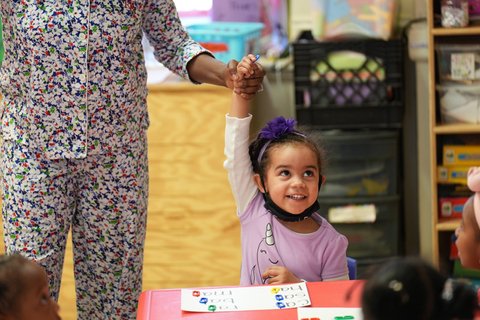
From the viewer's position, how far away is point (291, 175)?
218 centimetres

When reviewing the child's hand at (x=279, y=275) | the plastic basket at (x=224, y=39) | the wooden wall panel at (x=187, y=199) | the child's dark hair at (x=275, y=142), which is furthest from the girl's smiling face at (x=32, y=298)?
the plastic basket at (x=224, y=39)

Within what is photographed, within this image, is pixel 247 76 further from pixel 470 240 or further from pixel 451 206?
pixel 451 206

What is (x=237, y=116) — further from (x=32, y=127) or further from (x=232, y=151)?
(x=32, y=127)

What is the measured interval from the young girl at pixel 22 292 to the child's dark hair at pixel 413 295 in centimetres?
54

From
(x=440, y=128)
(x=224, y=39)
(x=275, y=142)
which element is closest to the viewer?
(x=275, y=142)

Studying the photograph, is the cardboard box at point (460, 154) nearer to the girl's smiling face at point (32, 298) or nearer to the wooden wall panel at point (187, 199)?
the wooden wall panel at point (187, 199)

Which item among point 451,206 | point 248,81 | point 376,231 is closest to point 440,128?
point 451,206

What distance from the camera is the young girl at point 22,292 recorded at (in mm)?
1334

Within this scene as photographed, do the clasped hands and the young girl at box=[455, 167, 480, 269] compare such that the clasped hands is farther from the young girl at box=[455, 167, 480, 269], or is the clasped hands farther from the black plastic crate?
the black plastic crate

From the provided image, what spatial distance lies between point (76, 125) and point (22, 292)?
786 mm

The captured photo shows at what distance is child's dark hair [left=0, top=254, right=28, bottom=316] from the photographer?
1.33 meters

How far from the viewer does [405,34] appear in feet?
12.1

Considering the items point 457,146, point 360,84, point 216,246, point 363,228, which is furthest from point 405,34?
point 216,246

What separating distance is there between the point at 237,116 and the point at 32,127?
488 mm
